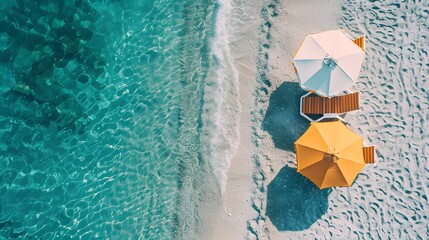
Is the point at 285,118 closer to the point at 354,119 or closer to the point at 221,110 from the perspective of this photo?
the point at 221,110

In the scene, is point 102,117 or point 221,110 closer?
point 221,110

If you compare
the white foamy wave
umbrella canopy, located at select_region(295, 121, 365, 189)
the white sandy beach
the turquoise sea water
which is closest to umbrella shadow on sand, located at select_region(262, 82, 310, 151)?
the white sandy beach

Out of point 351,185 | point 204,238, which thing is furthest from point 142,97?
point 351,185

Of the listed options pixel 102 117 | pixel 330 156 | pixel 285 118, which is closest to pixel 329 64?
pixel 285 118

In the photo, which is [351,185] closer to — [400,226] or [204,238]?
[400,226]

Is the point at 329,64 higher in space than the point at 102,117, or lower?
higher

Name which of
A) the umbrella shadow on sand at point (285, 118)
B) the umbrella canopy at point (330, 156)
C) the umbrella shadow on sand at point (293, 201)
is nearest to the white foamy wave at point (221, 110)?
the umbrella shadow on sand at point (285, 118)
